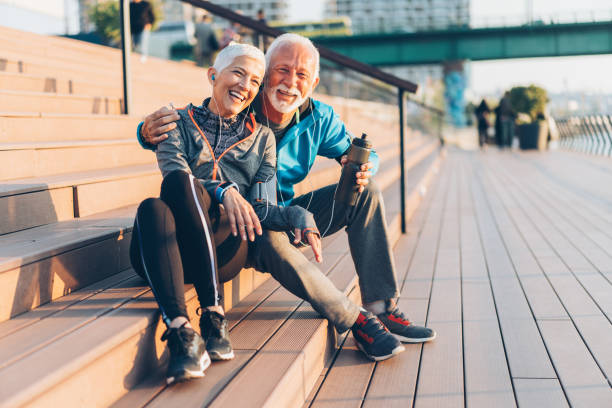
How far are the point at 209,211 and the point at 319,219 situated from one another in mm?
670

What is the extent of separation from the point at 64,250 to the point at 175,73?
5587 millimetres

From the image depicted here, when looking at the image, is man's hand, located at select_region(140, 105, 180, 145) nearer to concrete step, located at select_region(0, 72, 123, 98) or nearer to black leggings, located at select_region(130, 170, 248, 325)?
black leggings, located at select_region(130, 170, 248, 325)

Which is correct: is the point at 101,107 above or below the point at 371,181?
above

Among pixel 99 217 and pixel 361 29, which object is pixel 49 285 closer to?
pixel 99 217

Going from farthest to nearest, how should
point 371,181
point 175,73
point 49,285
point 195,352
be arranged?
1. point 175,73
2. point 371,181
3. point 49,285
4. point 195,352

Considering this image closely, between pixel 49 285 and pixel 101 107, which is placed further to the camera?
pixel 101 107

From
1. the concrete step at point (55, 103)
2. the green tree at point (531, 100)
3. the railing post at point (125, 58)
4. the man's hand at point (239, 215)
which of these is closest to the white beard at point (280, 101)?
the man's hand at point (239, 215)

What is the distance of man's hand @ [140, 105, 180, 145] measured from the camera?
217cm

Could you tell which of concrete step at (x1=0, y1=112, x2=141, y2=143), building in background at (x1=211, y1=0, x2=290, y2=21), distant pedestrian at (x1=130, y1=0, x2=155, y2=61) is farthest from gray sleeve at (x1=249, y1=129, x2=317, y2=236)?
building in background at (x1=211, y1=0, x2=290, y2=21)

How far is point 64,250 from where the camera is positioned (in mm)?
2027

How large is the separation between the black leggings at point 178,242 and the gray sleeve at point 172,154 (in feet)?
0.47

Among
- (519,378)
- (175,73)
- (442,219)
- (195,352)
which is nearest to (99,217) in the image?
(195,352)

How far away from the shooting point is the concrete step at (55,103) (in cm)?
341

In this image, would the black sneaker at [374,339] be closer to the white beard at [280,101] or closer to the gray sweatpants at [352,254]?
the gray sweatpants at [352,254]
